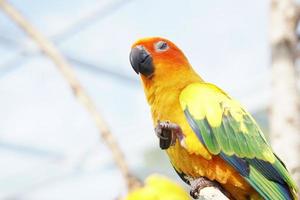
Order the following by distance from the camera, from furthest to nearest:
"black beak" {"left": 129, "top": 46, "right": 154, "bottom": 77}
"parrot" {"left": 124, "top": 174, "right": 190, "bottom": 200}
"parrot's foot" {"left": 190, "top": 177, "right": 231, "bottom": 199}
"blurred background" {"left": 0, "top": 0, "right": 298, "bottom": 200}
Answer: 1. "blurred background" {"left": 0, "top": 0, "right": 298, "bottom": 200}
2. "black beak" {"left": 129, "top": 46, "right": 154, "bottom": 77}
3. "parrot's foot" {"left": 190, "top": 177, "right": 231, "bottom": 199}
4. "parrot" {"left": 124, "top": 174, "right": 190, "bottom": 200}

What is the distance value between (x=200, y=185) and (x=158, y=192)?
0.41 ft

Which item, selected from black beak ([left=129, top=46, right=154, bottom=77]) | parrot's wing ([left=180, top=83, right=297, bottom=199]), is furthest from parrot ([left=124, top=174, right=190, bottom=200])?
black beak ([left=129, top=46, right=154, bottom=77])

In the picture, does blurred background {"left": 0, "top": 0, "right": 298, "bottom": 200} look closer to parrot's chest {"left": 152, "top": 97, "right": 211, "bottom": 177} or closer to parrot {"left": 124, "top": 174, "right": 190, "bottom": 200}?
parrot's chest {"left": 152, "top": 97, "right": 211, "bottom": 177}

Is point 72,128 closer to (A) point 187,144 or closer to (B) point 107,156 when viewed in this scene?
(B) point 107,156

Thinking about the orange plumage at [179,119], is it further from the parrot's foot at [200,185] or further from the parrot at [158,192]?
the parrot at [158,192]

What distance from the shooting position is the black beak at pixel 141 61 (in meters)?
1.07

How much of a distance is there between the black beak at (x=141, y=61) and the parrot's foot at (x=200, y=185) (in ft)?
0.70

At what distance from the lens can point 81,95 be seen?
0.99m

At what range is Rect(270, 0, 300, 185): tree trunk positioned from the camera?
3.73ft

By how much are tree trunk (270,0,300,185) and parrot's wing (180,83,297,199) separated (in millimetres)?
109

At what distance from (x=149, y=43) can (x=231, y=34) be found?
2326 millimetres

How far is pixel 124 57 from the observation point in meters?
3.72

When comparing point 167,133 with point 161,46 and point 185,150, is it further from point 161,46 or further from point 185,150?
point 161,46

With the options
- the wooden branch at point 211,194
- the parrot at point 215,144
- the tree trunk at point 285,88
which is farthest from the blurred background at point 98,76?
the wooden branch at point 211,194
